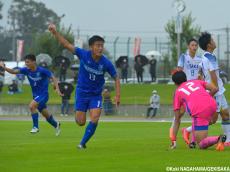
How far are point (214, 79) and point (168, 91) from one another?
38.7 metres

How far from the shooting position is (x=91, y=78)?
17.0 metres

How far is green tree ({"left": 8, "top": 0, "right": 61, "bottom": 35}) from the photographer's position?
12794 centimetres

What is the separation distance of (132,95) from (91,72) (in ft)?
119

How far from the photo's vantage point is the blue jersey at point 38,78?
75.3 feet

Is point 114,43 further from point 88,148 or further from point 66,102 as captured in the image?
point 88,148

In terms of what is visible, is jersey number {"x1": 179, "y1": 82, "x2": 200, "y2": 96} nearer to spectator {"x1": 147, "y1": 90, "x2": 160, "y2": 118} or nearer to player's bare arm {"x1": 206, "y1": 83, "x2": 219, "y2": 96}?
player's bare arm {"x1": 206, "y1": 83, "x2": 219, "y2": 96}

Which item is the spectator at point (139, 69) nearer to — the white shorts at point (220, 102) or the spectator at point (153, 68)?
the spectator at point (153, 68)

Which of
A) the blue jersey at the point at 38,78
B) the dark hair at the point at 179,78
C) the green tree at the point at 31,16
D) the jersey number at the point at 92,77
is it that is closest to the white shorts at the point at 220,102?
the dark hair at the point at 179,78

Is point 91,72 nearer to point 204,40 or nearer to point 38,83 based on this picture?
point 204,40

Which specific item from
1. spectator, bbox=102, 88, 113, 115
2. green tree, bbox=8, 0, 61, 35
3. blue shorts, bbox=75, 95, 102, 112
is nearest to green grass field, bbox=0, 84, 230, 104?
spectator, bbox=102, 88, 113, 115

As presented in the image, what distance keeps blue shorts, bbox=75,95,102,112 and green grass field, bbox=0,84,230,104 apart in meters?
31.1

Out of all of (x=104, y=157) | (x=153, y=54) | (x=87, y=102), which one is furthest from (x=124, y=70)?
(x=104, y=157)

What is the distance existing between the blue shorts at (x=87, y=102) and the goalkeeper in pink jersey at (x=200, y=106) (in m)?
2.00

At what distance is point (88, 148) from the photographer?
1634cm
